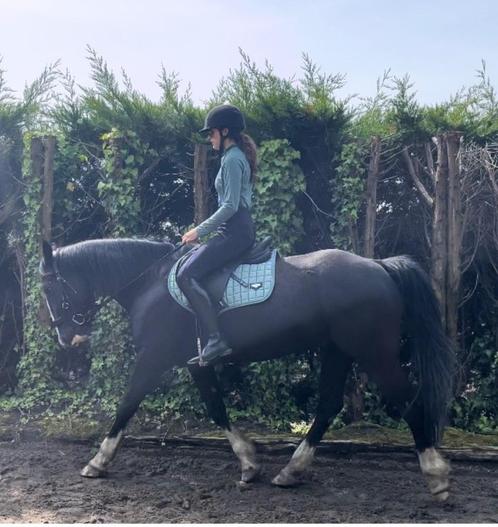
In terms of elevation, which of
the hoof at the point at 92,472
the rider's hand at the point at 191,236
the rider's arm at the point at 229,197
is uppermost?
the rider's arm at the point at 229,197

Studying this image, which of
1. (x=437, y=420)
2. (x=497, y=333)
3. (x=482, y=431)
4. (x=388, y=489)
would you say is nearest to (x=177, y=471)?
(x=388, y=489)

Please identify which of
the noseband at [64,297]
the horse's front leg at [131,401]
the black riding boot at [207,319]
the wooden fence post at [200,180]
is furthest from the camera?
the wooden fence post at [200,180]

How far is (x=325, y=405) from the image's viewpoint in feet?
19.6

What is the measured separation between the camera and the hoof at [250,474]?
5.94 metres

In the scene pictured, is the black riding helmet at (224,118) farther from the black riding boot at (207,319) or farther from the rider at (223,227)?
the black riding boot at (207,319)

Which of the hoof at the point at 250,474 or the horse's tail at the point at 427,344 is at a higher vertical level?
the horse's tail at the point at 427,344

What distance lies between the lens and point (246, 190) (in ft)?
19.3

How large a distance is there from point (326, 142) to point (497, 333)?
2.72 metres

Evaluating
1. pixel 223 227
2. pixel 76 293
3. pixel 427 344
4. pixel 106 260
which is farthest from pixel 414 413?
pixel 76 293

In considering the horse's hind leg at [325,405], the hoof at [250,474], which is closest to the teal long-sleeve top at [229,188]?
the horse's hind leg at [325,405]

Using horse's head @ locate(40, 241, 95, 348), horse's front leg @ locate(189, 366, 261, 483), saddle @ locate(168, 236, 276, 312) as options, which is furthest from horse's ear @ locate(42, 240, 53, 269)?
horse's front leg @ locate(189, 366, 261, 483)

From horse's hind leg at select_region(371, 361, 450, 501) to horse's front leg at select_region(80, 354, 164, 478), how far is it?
1907 mm

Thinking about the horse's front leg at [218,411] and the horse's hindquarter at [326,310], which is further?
the horse's front leg at [218,411]

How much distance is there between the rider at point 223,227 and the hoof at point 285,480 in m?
1.19
